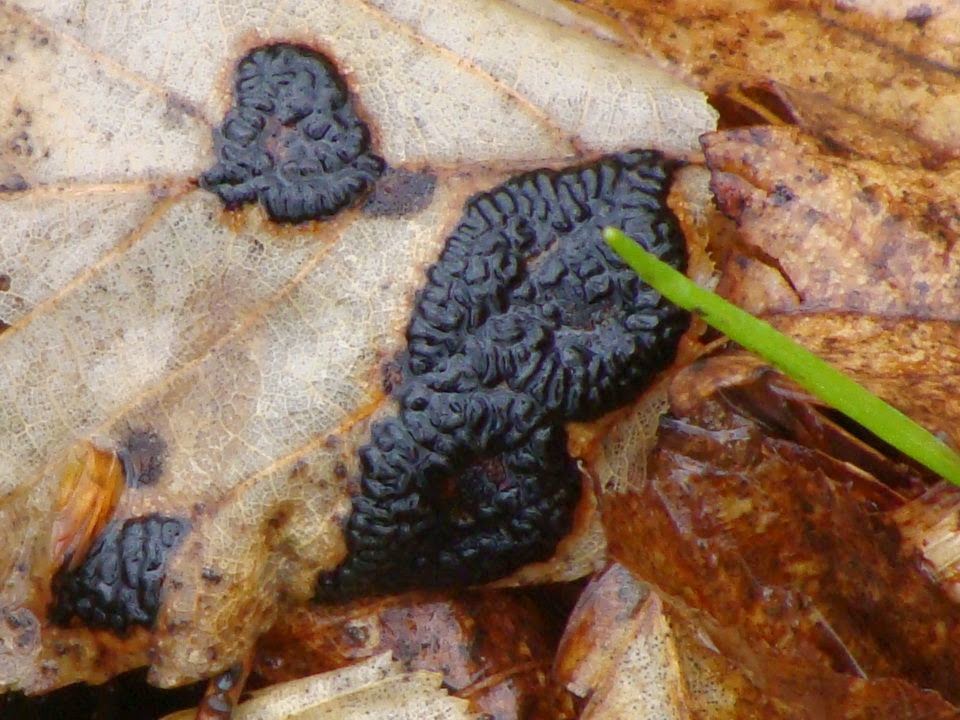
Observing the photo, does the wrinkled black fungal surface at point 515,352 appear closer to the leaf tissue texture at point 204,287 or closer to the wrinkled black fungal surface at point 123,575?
the leaf tissue texture at point 204,287

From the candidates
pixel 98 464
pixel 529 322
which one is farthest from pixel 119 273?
pixel 529 322

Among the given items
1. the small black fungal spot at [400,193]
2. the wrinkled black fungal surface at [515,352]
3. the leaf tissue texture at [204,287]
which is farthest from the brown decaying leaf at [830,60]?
the small black fungal spot at [400,193]

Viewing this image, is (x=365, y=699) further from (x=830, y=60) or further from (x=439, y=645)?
(x=830, y=60)

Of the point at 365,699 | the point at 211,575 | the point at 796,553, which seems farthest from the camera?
the point at 365,699

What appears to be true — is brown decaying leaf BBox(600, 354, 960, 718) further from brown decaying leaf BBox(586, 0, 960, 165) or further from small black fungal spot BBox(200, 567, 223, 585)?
small black fungal spot BBox(200, 567, 223, 585)

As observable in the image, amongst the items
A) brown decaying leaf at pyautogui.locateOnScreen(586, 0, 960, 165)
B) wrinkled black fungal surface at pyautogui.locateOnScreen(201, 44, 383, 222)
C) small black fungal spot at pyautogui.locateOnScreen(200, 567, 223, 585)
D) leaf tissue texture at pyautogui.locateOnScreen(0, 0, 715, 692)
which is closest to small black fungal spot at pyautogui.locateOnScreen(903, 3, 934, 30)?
brown decaying leaf at pyautogui.locateOnScreen(586, 0, 960, 165)

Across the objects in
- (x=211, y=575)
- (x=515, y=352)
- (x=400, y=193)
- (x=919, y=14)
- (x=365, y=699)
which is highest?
(x=919, y=14)

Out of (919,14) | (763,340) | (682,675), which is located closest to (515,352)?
(763,340)
